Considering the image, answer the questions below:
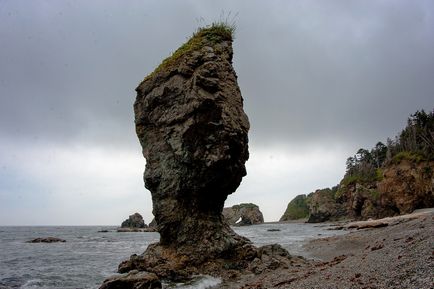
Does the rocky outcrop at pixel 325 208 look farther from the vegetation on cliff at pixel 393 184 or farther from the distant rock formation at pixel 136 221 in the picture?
the distant rock formation at pixel 136 221

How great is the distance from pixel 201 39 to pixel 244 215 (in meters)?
158

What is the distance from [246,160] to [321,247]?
41.6 ft

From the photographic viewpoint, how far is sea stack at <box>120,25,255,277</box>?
2067 centimetres

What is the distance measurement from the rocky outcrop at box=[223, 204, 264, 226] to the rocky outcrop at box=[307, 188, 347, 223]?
45.5 metres

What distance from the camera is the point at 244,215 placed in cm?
17512

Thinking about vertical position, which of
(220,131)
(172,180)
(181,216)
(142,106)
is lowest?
(181,216)

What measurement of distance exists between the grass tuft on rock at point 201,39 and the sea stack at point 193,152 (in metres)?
0.08

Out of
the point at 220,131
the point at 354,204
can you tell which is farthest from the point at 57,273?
the point at 354,204

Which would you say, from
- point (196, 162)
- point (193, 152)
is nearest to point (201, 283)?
point (196, 162)

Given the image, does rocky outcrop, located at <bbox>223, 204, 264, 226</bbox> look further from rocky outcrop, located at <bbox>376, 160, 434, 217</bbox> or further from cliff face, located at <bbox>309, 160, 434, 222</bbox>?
rocky outcrop, located at <bbox>376, 160, 434, 217</bbox>

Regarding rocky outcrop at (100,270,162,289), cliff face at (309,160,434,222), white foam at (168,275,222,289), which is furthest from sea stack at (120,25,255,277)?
cliff face at (309,160,434,222)

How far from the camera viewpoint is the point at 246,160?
2378 cm

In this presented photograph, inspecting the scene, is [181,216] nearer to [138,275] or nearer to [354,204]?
[138,275]

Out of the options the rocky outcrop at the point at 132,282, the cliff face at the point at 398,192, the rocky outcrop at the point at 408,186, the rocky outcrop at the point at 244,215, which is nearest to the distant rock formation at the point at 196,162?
the rocky outcrop at the point at 132,282
